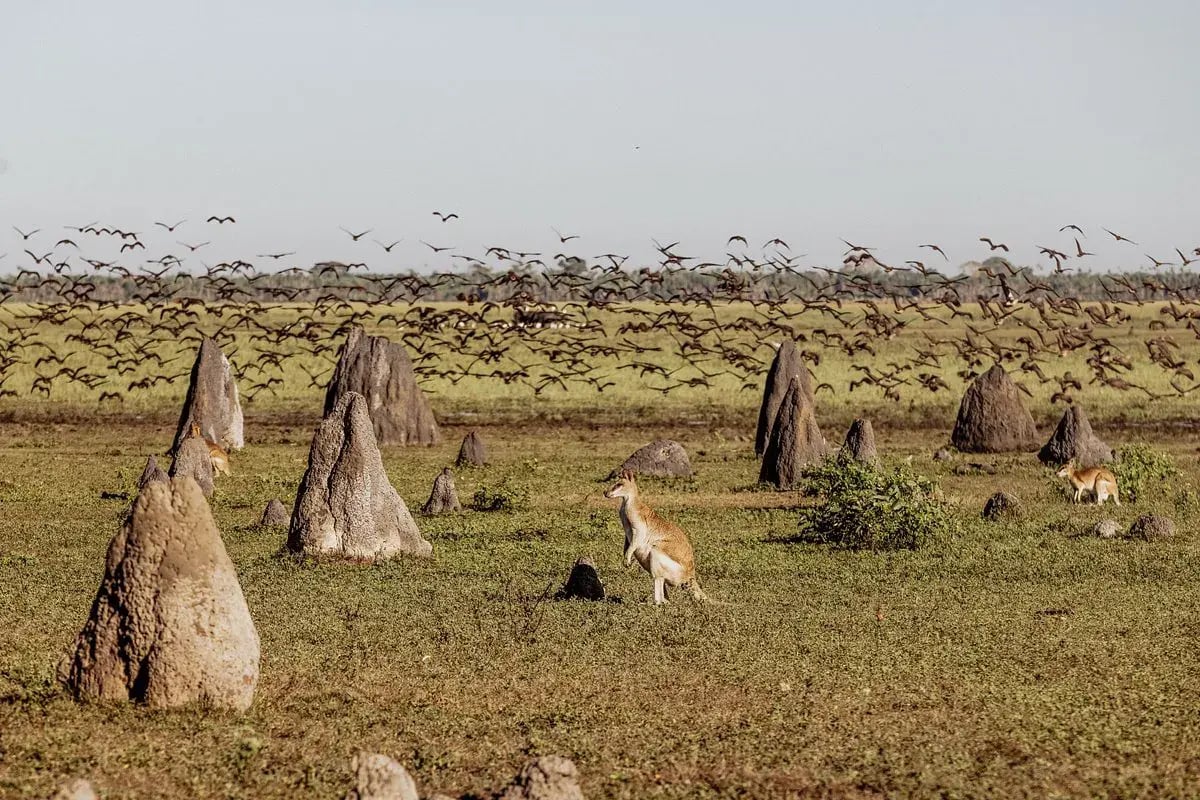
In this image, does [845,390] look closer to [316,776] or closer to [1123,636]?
[1123,636]

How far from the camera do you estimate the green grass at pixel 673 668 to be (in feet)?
31.4

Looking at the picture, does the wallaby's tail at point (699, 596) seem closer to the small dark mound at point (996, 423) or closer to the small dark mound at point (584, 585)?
the small dark mound at point (584, 585)

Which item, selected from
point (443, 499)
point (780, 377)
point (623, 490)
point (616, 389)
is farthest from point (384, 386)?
point (623, 490)

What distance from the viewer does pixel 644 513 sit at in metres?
15.0

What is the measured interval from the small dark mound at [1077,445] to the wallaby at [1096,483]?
4.23 metres

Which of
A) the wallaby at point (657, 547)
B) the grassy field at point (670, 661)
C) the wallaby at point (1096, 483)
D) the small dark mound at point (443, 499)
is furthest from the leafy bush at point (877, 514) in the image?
the small dark mound at point (443, 499)

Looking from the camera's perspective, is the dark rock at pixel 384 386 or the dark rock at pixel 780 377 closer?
the dark rock at pixel 780 377

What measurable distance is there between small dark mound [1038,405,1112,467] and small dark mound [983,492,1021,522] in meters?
5.99

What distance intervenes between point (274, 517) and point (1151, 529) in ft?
36.9

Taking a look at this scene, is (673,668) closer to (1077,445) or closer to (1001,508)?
(1001,508)

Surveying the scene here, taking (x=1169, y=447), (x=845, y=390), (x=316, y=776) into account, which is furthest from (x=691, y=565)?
(x=845, y=390)

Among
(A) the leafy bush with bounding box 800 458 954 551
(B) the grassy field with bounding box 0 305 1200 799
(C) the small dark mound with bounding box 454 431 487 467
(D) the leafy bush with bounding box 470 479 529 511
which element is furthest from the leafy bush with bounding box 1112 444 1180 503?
(C) the small dark mound with bounding box 454 431 487 467

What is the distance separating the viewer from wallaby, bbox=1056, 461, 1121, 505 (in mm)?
23250

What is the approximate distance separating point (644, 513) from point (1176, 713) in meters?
5.39
